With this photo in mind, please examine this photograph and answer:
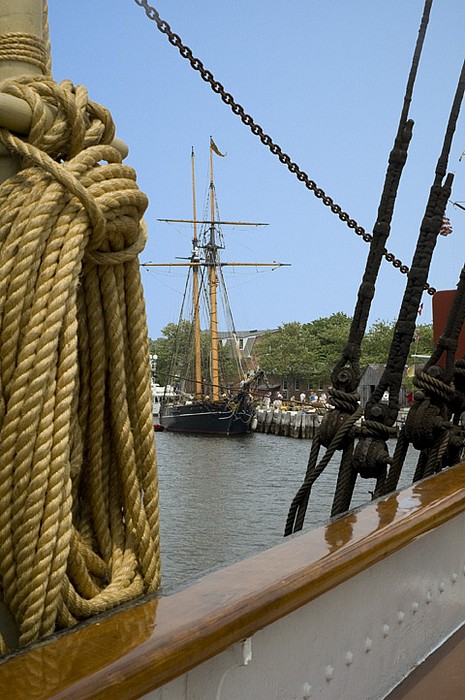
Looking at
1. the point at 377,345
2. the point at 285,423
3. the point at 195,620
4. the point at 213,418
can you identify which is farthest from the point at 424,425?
the point at 377,345

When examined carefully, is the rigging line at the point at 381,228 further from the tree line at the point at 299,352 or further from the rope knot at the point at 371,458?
the tree line at the point at 299,352

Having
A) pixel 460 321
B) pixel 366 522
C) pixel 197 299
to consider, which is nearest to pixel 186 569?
pixel 460 321

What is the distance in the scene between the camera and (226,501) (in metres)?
14.9

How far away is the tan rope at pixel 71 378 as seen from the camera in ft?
3.70

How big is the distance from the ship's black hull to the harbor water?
7.43 meters

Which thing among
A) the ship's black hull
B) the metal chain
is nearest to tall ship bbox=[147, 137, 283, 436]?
the ship's black hull

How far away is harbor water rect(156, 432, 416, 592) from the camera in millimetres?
9617

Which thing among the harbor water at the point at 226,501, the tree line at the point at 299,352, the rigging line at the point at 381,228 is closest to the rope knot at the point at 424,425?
the rigging line at the point at 381,228

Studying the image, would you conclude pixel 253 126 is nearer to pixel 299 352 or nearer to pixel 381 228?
pixel 381 228

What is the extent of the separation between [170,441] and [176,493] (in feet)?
61.0

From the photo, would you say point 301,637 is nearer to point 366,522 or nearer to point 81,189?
point 366,522

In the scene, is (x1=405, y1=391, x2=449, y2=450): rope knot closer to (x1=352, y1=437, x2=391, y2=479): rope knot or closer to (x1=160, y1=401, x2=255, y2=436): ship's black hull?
(x1=352, y1=437, x2=391, y2=479): rope knot

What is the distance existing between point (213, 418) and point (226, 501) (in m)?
22.4

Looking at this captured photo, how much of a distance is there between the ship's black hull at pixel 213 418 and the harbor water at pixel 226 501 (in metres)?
7.43
